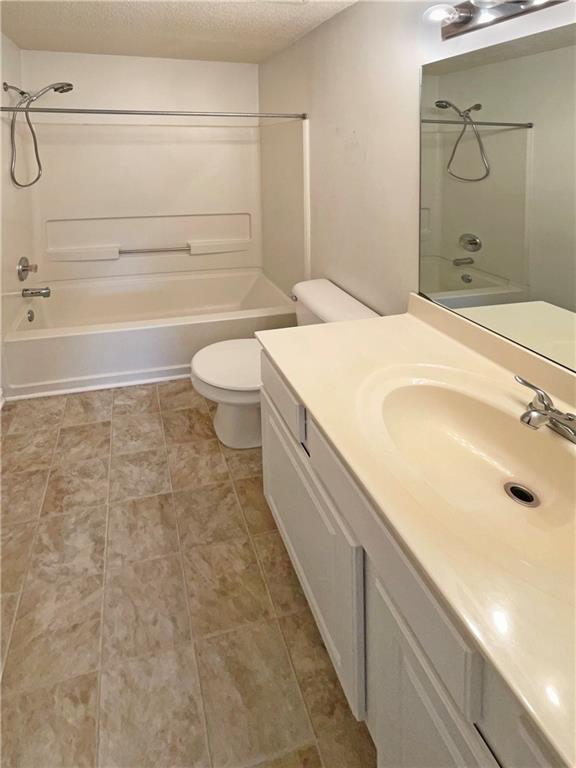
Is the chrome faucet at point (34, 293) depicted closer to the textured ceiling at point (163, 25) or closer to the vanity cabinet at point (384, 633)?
the textured ceiling at point (163, 25)

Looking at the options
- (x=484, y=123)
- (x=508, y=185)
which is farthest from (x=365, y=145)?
(x=508, y=185)

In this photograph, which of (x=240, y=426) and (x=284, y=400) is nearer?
(x=284, y=400)

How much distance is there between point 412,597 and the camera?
0.82 metres

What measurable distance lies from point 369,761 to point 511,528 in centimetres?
70

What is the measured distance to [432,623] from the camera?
762mm

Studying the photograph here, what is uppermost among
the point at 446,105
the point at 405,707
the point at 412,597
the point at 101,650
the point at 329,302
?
the point at 446,105

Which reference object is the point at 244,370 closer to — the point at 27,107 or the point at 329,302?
the point at 329,302

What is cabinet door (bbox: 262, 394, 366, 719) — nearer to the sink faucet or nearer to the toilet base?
the sink faucet

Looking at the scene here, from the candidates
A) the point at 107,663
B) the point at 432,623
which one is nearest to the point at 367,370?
the point at 432,623

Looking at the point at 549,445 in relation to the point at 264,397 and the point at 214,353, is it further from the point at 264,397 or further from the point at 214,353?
the point at 214,353

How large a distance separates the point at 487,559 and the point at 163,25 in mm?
2960

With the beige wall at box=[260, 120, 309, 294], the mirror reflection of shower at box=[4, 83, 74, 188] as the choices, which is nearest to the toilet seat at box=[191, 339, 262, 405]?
the beige wall at box=[260, 120, 309, 294]

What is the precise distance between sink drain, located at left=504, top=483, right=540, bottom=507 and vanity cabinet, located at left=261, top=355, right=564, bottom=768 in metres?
0.32

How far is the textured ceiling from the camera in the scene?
2.35 meters
